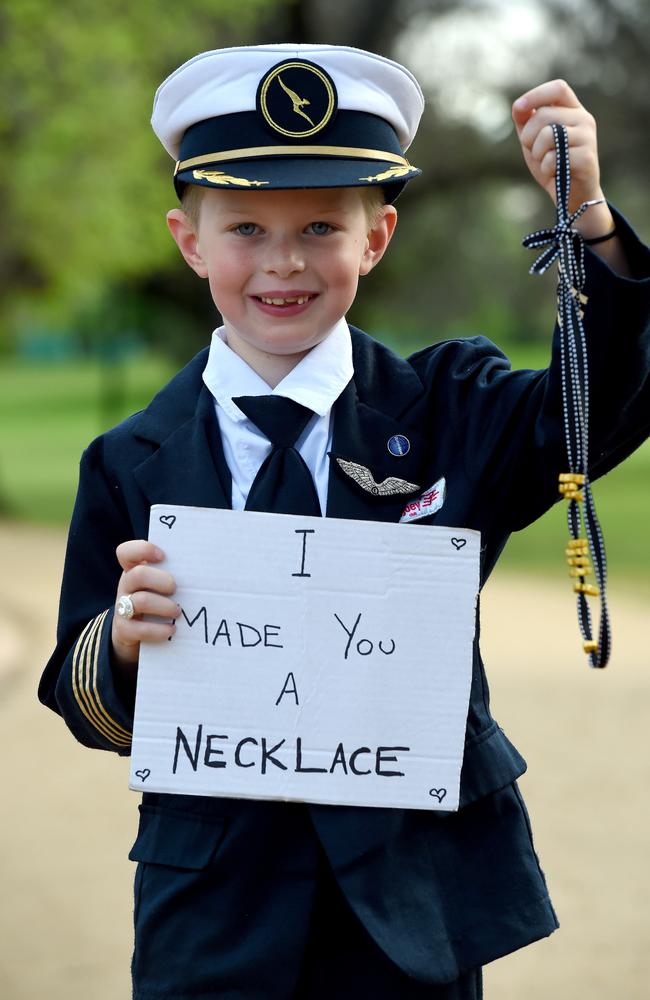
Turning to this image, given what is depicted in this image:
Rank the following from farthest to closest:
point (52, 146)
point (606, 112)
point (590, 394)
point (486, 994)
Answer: point (606, 112)
point (52, 146)
point (486, 994)
point (590, 394)

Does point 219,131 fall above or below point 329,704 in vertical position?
above

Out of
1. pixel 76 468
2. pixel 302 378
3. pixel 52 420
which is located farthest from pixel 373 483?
pixel 52 420

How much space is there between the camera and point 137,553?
1904mm

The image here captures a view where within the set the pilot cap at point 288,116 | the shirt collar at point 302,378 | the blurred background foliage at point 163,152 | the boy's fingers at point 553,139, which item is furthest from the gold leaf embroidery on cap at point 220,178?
the blurred background foliage at point 163,152

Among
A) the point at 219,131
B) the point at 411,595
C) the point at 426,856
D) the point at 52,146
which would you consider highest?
the point at 52,146

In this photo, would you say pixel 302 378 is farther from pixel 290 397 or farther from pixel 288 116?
pixel 288 116

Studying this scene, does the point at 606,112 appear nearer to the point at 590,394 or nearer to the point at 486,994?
the point at 486,994

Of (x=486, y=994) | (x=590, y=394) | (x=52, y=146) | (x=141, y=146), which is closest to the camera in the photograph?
(x=590, y=394)

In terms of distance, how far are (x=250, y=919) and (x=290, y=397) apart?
0.69 m

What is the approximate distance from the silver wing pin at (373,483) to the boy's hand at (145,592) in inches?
10.8

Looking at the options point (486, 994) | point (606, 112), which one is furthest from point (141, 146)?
point (486, 994)

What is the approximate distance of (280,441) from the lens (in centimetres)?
201

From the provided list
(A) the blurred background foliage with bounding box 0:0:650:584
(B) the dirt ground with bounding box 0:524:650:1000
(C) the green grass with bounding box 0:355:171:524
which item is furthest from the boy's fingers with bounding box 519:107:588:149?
(C) the green grass with bounding box 0:355:171:524

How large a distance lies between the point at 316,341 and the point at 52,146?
40.9ft
